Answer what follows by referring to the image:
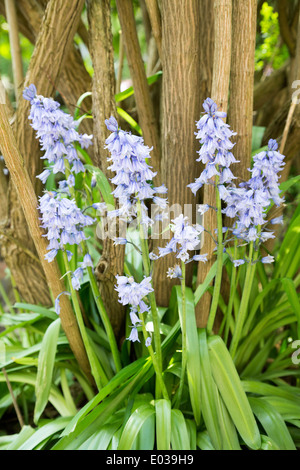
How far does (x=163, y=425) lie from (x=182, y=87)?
3.61ft

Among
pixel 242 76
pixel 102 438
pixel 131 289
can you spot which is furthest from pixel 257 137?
pixel 102 438

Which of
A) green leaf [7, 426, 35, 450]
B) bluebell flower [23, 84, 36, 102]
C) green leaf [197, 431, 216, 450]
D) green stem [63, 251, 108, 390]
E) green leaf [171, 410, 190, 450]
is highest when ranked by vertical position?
bluebell flower [23, 84, 36, 102]

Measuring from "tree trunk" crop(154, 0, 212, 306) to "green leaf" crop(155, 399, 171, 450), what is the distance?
1.78ft

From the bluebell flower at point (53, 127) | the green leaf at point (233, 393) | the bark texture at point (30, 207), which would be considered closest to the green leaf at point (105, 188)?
the bluebell flower at point (53, 127)

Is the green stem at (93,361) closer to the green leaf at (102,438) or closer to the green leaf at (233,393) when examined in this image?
the green leaf at (102,438)

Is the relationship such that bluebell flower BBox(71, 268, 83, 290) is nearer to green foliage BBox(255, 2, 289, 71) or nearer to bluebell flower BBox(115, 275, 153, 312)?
bluebell flower BBox(115, 275, 153, 312)

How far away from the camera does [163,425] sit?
1306 mm

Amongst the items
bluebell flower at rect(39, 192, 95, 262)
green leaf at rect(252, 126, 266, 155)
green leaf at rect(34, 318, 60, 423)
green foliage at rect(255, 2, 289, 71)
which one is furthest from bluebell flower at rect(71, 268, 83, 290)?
green foliage at rect(255, 2, 289, 71)

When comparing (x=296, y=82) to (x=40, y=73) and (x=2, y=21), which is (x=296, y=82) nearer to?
(x=40, y=73)

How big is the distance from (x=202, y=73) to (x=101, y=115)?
46cm

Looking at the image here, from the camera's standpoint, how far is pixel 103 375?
1.58m

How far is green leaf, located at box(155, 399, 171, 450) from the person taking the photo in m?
1.29
